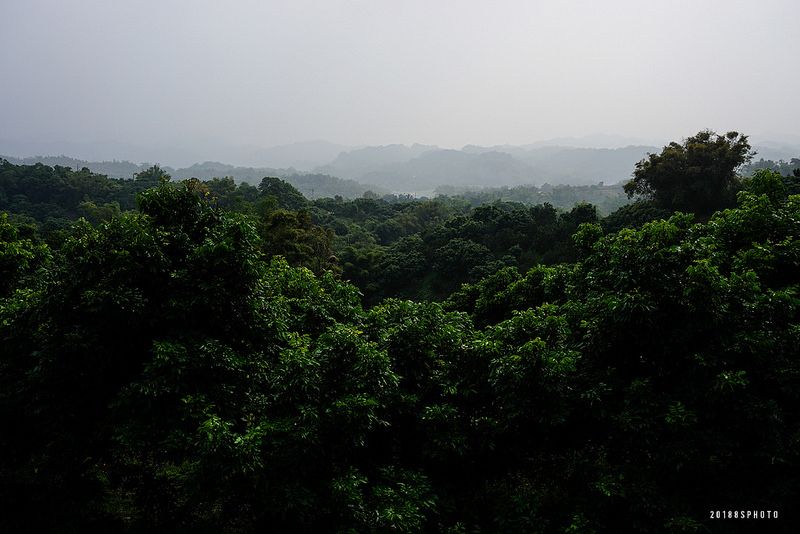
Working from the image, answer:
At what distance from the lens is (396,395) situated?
7.41 meters

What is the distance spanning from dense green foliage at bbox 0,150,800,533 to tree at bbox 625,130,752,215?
22849 millimetres

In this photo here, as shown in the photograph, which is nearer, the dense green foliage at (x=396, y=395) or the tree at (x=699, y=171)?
the dense green foliage at (x=396, y=395)

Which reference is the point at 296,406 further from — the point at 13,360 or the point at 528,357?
the point at 13,360

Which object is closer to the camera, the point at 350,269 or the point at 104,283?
the point at 104,283

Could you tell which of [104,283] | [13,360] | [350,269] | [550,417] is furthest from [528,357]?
[350,269]

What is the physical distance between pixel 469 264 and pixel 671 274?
25761mm

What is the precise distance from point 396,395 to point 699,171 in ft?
95.4

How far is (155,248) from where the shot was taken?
7020 millimetres

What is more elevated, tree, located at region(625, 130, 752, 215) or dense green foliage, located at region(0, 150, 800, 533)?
tree, located at region(625, 130, 752, 215)

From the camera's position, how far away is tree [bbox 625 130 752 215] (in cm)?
2750

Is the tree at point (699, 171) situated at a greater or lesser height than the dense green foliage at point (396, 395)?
greater

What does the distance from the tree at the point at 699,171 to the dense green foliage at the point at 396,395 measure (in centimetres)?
2285

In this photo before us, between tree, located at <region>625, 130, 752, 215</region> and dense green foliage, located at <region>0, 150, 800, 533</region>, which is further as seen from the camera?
tree, located at <region>625, 130, 752, 215</region>

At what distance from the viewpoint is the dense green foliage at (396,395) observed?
598 centimetres
